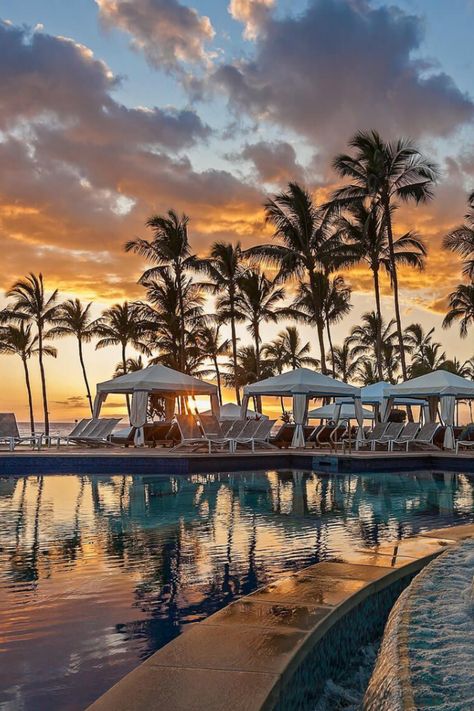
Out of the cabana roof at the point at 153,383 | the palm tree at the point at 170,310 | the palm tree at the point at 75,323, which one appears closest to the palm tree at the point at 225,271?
the palm tree at the point at 170,310

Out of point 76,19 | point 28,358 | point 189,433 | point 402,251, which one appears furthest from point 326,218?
point 28,358

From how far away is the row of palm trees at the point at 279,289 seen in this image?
78.1 feet

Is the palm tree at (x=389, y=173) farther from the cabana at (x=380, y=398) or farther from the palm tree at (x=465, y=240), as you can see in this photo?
the palm tree at (x=465, y=240)

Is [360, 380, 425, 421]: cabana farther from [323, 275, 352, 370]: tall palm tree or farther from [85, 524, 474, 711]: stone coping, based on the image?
[85, 524, 474, 711]: stone coping

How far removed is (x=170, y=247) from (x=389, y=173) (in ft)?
31.4

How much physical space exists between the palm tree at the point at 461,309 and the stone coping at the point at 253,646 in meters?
26.9

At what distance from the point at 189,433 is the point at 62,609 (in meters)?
12.2

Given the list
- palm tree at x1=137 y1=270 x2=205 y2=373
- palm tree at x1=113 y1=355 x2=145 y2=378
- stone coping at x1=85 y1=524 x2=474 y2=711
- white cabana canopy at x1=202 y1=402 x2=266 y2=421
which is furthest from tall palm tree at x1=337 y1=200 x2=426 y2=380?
stone coping at x1=85 y1=524 x2=474 y2=711

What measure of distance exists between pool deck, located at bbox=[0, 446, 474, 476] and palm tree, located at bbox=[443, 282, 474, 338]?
15.9m

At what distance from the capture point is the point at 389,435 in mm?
18094

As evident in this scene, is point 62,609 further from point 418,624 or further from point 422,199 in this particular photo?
point 422,199

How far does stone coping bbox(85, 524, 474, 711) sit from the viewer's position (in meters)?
2.23

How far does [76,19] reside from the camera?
36.3ft

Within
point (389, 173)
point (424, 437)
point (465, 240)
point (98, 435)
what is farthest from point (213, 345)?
point (424, 437)
